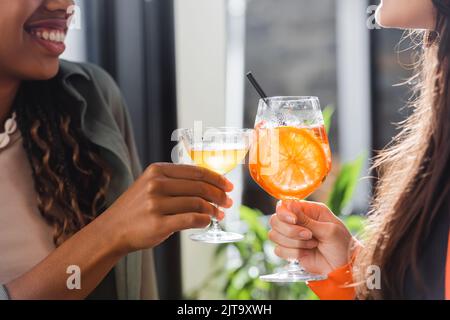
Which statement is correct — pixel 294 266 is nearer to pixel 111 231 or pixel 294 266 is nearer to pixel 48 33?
pixel 111 231

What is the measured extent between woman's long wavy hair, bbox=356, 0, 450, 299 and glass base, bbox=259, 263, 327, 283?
0.28 feet

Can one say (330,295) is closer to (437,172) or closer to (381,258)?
(381,258)

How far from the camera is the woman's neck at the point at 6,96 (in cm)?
154

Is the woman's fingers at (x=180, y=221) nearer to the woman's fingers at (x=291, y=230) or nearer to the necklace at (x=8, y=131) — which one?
the woman's fingers at (x=291, y=230)

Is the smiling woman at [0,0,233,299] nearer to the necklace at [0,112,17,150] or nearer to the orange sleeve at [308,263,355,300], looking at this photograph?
the necklace at [0,112,17,150]

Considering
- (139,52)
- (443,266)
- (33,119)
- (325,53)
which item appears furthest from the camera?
(325,53)

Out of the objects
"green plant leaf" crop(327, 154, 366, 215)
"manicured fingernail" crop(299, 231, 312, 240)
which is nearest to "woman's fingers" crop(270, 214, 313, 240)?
"manicured fingernail" crop(299, 231, 312, 240)

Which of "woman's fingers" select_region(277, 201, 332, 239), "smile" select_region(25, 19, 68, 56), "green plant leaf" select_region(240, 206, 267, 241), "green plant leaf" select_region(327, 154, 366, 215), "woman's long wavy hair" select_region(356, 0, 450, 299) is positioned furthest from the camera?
"green plant leaf" select_region(240, 206, 267, 241)

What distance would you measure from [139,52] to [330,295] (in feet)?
4.69

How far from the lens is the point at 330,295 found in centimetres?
129

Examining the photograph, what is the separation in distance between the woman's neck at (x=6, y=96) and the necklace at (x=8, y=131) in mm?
17

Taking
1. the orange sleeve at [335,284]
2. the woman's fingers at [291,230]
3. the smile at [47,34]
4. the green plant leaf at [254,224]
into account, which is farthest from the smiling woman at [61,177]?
the green plant leaf at [254,224]

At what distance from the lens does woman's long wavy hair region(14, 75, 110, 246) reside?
1.53 metres

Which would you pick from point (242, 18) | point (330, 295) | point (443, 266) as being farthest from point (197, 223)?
point (242, 18)
